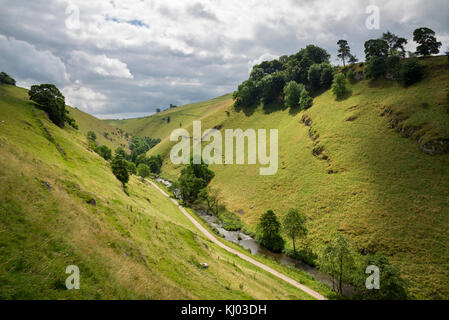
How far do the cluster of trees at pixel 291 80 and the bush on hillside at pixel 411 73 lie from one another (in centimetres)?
3399

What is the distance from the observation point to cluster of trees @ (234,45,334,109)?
104m

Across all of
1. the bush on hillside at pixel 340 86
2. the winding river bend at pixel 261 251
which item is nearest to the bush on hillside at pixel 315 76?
the bush on hillside at pixel 340 86

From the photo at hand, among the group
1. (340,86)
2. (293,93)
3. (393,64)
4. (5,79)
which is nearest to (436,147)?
(393,64)

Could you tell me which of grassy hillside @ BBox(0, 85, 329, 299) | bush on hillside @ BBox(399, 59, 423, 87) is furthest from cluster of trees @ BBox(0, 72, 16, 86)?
bush on hillside @ BBox(399, 59, 423, 87)

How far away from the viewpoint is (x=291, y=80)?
117562 mm

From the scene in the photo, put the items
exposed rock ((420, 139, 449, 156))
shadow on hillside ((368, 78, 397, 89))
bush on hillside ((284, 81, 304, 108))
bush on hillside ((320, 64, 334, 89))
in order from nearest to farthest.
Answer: exposed rock ((420, 139, 449, 156)), shadow on hillside ((368, 78, 397, 89)), bush on hillside ((320, 64, 334, 89)), bush on hillside ((284, 81, 304, 108))

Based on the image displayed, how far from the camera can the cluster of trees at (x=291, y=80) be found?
103562 millimetres

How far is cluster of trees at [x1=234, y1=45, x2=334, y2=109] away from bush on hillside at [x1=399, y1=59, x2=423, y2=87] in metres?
34.0

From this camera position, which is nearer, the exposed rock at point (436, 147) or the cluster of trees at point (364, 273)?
the cluster of trees at point (364, 273)

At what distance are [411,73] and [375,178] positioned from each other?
42.3 meters

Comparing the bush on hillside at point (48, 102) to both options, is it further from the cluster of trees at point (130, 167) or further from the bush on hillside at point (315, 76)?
the bush on hillside at point (315, 76)

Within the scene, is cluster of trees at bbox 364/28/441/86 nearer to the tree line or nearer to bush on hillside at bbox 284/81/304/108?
the tree line

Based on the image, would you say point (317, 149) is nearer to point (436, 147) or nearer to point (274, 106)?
point (436, 147)

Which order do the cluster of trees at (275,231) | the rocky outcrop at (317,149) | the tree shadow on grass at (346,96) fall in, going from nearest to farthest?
the cluster of trees at (275,231) → the rocky outcrop at (317,149) → the tree shadow on grass at (346,96)
